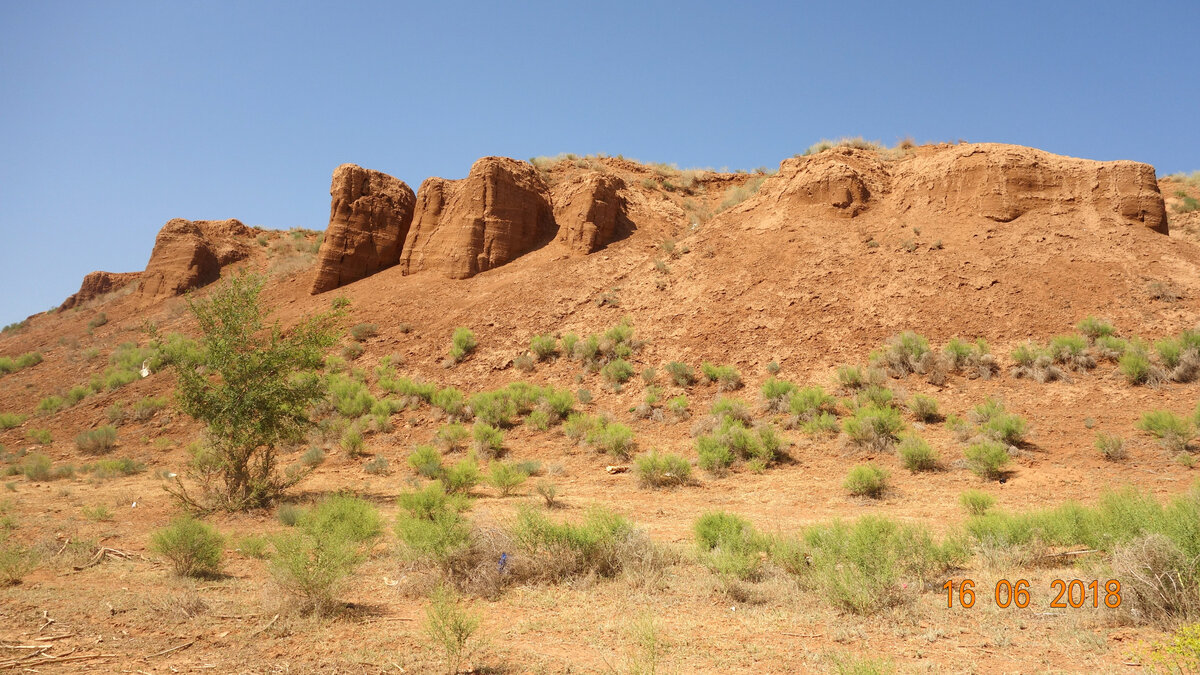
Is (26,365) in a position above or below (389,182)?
below

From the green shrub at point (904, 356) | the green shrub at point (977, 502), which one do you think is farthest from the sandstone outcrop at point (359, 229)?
the green shrub at point (977, 502)

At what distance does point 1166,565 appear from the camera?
518cm

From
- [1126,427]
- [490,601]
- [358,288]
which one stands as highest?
[358,288]

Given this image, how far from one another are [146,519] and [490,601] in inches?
330

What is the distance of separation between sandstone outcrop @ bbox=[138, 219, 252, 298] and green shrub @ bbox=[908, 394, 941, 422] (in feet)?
111

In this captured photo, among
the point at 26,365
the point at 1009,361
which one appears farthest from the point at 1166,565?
the point at 26,365

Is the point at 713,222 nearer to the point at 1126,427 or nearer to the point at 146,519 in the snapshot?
the point at 1126,427

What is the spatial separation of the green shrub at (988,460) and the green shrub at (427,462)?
10939 mm

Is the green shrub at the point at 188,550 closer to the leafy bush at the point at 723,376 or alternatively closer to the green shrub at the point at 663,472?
the green shrub at the point at 663,472

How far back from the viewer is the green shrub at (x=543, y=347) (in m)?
21.5

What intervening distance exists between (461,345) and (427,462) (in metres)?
7.87

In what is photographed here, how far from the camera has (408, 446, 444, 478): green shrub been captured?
14.7 meters
